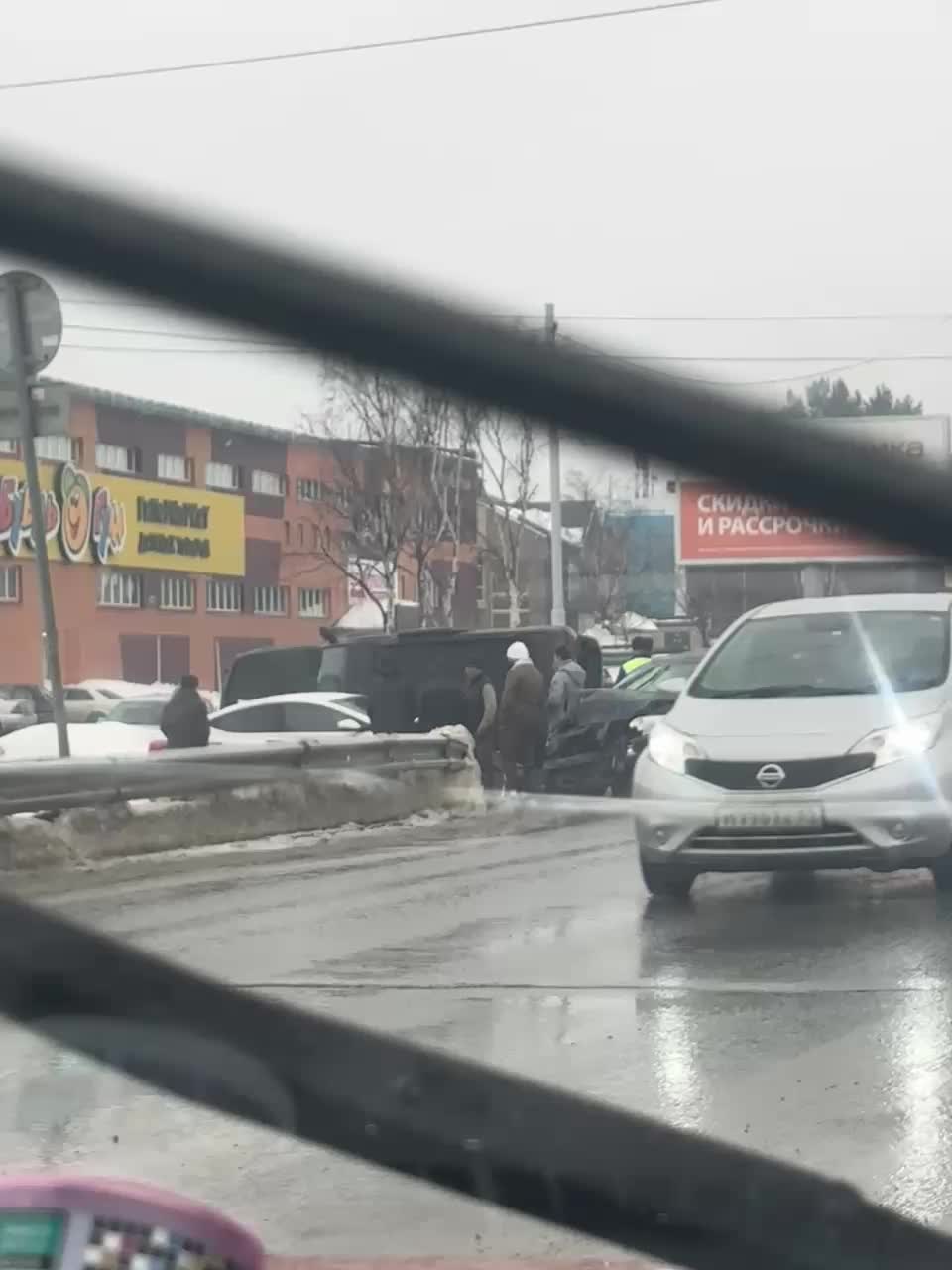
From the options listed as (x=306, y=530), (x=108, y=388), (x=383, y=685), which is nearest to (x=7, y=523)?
(x=108, y=388)

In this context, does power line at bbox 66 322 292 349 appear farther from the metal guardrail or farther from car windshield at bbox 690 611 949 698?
car windshield at bbox 690 611 949 698

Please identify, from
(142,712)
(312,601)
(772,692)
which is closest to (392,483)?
(312,601)

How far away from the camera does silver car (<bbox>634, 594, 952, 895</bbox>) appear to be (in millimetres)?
6293

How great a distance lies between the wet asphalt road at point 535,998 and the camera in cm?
399

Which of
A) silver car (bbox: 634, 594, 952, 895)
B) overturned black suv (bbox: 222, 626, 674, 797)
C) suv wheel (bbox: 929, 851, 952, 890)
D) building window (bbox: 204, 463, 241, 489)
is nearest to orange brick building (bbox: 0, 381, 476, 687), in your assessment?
building window (bbox: 204, 463, 241, 489)

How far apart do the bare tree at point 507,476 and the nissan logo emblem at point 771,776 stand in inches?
181

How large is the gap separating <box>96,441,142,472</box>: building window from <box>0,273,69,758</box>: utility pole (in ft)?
0.52

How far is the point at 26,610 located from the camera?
2357mm

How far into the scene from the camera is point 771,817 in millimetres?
7281

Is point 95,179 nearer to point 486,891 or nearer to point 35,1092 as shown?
point 35,1092

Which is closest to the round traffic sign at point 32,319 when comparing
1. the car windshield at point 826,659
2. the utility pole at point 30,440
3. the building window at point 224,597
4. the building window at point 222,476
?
the utility pole at point 30,440

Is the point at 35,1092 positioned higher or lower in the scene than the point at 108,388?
lower

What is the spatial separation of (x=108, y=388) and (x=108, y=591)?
894mm

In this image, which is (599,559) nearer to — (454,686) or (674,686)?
(674,686)
